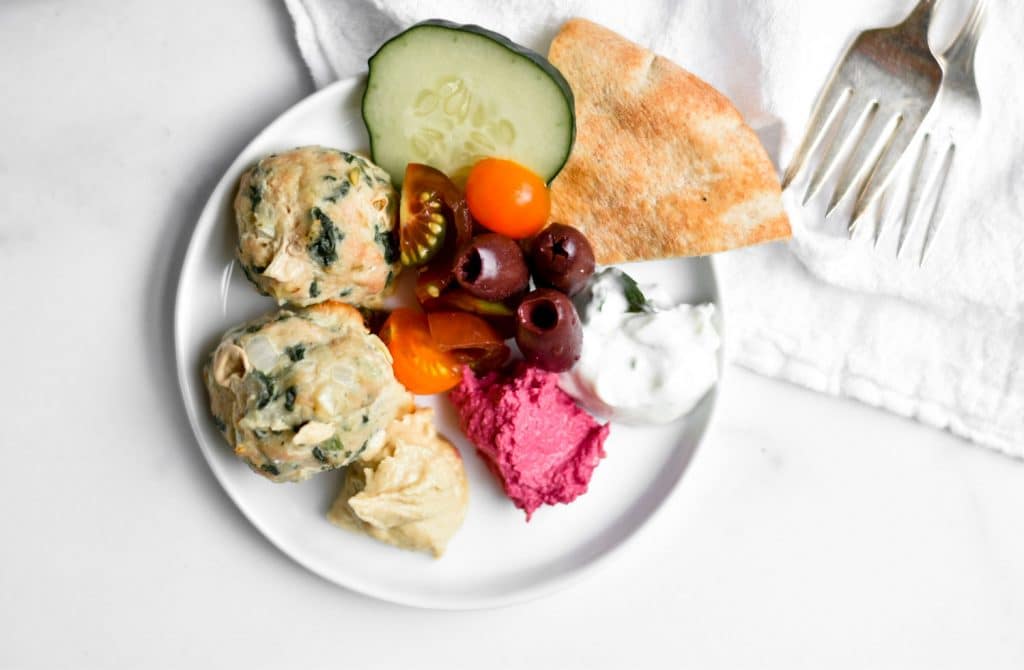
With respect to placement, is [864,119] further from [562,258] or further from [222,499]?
[222,499]

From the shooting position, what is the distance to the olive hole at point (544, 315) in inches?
70.6

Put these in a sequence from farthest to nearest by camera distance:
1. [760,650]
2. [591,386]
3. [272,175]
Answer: [760,650] < [591,386] < [272,175]

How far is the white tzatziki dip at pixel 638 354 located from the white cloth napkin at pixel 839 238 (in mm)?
191

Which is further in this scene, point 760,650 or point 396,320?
A: point 760,650

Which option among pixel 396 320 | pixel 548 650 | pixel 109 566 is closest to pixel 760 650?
pixel 548 650

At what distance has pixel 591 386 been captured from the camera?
1.97 meters

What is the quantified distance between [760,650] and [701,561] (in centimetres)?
30

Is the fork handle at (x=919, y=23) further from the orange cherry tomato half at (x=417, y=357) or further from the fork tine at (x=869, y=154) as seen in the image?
the orange cherry tomato half at (x=417, y=357)

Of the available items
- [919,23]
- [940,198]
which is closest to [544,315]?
[940,198]

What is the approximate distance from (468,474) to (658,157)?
88 centimetres

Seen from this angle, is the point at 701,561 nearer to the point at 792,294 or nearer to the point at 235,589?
the point at 792,294

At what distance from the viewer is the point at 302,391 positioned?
5.74ft

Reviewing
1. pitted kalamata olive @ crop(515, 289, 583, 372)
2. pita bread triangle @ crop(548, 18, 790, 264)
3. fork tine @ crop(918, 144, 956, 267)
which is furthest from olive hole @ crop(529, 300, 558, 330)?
fork tine @ crop(918, 144, 956, 267)

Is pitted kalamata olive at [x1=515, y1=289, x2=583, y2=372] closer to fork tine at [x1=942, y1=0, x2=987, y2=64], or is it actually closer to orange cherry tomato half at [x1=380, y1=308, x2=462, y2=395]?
orange cherry tomato half at [x1=380, y1=308, x2=462, y2=395]
